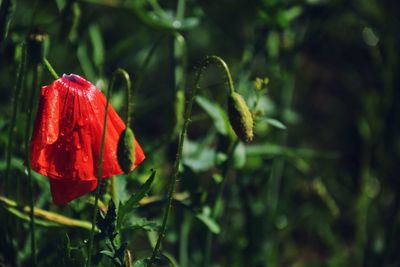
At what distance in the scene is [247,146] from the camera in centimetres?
212

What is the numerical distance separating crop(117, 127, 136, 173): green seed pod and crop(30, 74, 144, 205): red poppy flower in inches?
1.2

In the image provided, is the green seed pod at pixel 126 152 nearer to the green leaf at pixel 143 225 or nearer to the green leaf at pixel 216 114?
the green leaf at pixel 143 225

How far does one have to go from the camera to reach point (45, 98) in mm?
1093

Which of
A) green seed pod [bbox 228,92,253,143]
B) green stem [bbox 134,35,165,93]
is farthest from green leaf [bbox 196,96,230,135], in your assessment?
green seed pod [bbox 228,92,253,143]

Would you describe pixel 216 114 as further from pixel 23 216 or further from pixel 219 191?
pixel 23 216

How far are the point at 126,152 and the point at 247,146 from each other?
1117 mm

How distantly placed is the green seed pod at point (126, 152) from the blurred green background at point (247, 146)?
18 centimetres

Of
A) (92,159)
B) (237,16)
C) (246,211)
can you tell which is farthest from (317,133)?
(92,159)

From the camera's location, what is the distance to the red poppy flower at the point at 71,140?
105 cm

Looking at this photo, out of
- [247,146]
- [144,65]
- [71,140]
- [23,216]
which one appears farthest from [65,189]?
[247,146]

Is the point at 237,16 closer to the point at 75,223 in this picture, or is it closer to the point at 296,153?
the point at 296,153

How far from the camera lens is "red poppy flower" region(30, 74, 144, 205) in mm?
1055

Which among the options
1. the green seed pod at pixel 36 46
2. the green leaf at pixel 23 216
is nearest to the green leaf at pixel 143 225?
the green leaf at pixel 23 216

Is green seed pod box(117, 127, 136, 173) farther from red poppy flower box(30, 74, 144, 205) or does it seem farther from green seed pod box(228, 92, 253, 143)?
green seed pod box(228, 92, 253, 143)
